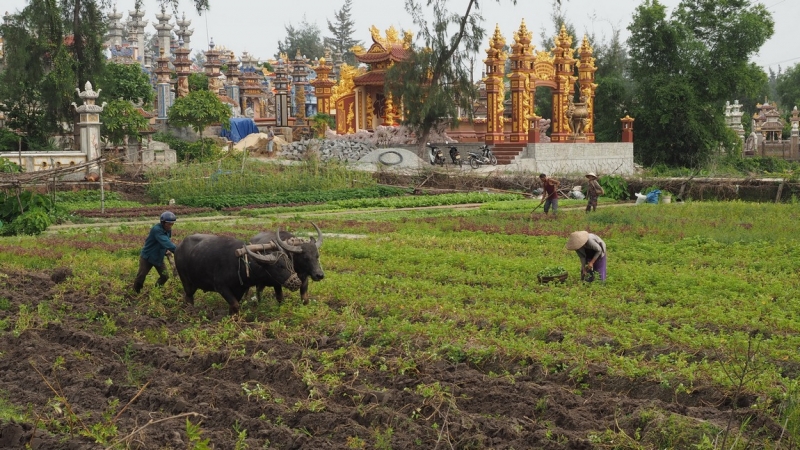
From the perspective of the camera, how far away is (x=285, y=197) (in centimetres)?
2831

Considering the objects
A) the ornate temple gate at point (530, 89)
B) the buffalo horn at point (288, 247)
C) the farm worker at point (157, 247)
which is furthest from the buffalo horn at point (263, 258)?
the ornate temple gate at point (530, 89)

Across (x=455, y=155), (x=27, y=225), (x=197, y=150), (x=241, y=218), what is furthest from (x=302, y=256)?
(x=197, y=150)

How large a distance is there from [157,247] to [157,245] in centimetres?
3

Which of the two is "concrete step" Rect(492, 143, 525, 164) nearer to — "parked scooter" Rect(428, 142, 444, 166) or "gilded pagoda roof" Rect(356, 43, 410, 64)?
"parked scooter" Rect(428, 142, 444, 166)

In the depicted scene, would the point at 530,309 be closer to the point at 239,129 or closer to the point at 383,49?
the point at 383,49

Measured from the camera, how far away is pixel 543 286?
500 inches

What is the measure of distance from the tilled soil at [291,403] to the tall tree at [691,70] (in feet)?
118

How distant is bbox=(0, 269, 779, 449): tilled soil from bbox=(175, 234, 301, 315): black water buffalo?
1240 mm

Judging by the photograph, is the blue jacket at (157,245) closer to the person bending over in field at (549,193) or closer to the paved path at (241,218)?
the paved path at (241,218)

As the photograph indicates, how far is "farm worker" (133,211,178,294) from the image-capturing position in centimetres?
1234

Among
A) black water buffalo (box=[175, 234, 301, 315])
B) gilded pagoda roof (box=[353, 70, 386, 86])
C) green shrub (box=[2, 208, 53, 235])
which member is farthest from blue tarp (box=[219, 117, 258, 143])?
black water buffalo (box=[175, 234, 301, 315])

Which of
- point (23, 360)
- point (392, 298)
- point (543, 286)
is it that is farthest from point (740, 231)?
point (23, 360)

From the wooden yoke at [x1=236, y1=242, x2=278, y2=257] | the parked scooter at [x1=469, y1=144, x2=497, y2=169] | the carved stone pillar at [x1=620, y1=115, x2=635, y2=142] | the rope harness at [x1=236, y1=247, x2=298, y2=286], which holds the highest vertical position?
the carved stone pillar at [x1=620, y1=115, x2=635, y2=142]

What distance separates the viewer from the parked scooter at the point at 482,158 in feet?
124
